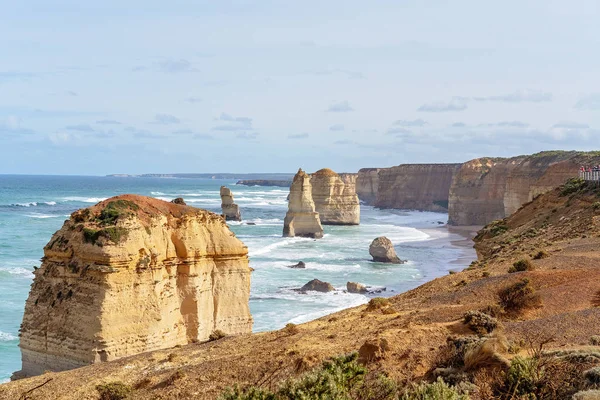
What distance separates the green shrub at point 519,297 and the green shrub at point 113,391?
8.36 m

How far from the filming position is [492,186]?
88.2m

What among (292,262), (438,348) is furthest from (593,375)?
(292,262)

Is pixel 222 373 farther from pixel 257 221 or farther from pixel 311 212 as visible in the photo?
pixel 257 221

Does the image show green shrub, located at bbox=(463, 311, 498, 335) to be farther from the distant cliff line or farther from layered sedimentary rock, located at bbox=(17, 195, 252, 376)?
the distant cliff line

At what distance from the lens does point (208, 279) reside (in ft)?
69.7

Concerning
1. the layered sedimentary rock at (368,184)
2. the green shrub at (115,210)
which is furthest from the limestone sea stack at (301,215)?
the layered sedimentary rock at (368,184)

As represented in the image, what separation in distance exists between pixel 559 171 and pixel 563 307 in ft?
143

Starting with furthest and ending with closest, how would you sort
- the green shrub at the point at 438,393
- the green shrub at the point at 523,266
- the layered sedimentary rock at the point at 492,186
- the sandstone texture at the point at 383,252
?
1. the layered sedimentary rock at the point at 492,186
2. the sandstone texture at the point at 383,252
3. the green shrub at the point at 523,266
4. the green shrub at the point at 438,393

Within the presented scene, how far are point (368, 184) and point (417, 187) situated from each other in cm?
2252

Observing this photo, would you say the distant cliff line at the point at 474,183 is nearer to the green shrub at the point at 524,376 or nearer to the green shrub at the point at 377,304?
the green shrub at the point at 377,304

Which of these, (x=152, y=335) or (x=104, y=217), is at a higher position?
(x=104, y=217)

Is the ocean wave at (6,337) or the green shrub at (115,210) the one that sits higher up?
the green shrub at (115,210)

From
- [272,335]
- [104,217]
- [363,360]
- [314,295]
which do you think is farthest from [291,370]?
[314,295]

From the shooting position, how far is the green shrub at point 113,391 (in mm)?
12508
